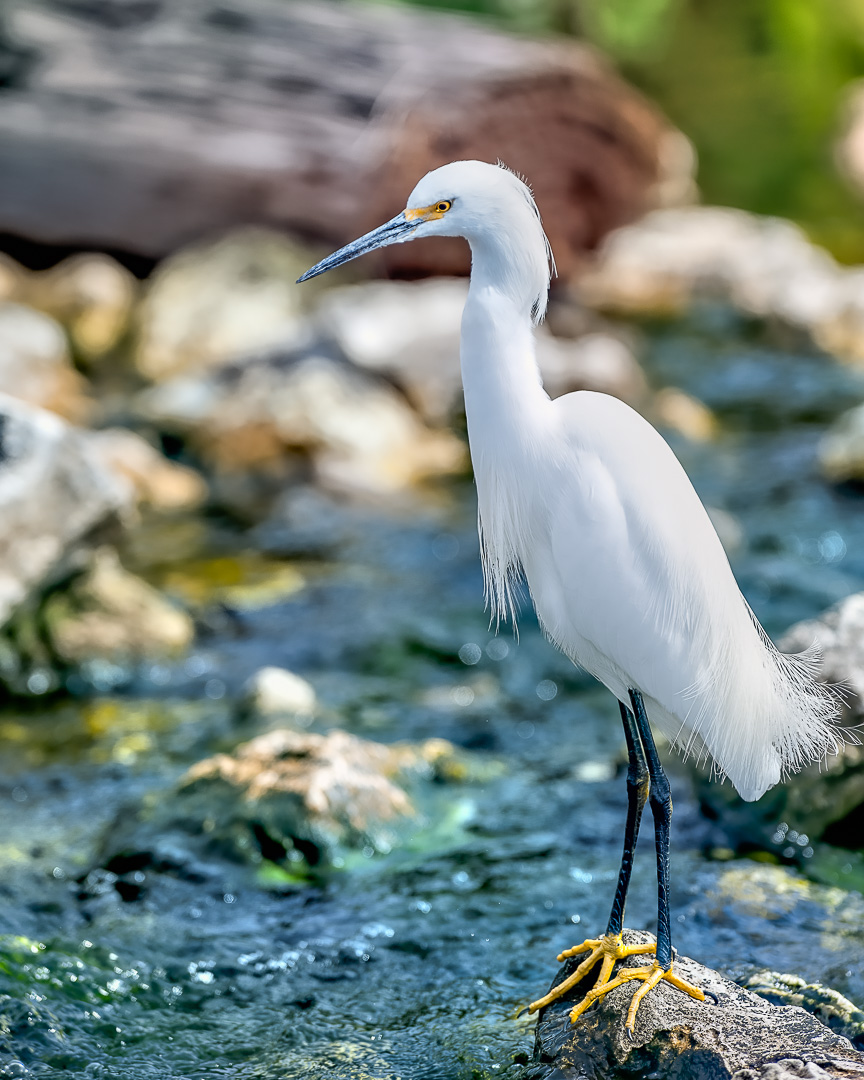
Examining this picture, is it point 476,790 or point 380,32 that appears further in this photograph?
point 380,32

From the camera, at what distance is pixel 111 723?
173 inches

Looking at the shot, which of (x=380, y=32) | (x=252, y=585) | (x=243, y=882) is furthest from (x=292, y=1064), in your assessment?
(x=380, y=32)

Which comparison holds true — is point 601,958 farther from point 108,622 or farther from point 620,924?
point 108,622

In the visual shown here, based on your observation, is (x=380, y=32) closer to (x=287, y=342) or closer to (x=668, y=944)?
(x=287, y=342)

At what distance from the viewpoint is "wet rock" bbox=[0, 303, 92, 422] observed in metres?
7.06

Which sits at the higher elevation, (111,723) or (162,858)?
(162,858)

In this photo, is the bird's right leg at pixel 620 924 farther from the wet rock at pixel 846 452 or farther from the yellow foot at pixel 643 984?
the wet rock at pixel 846 452

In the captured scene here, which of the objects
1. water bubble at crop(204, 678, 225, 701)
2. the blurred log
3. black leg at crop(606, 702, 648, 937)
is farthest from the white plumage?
the blurred log

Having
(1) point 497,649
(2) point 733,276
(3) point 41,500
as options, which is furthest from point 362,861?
(2) point 733,276

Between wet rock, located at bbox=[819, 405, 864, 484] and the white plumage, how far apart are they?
386 cm

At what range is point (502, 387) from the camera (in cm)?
249

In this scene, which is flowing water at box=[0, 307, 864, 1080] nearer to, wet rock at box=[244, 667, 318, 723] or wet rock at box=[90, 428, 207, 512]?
wet rock at box=[244, 667, 318, 723]

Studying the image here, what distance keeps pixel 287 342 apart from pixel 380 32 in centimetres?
297

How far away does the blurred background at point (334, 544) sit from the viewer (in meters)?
3.07
